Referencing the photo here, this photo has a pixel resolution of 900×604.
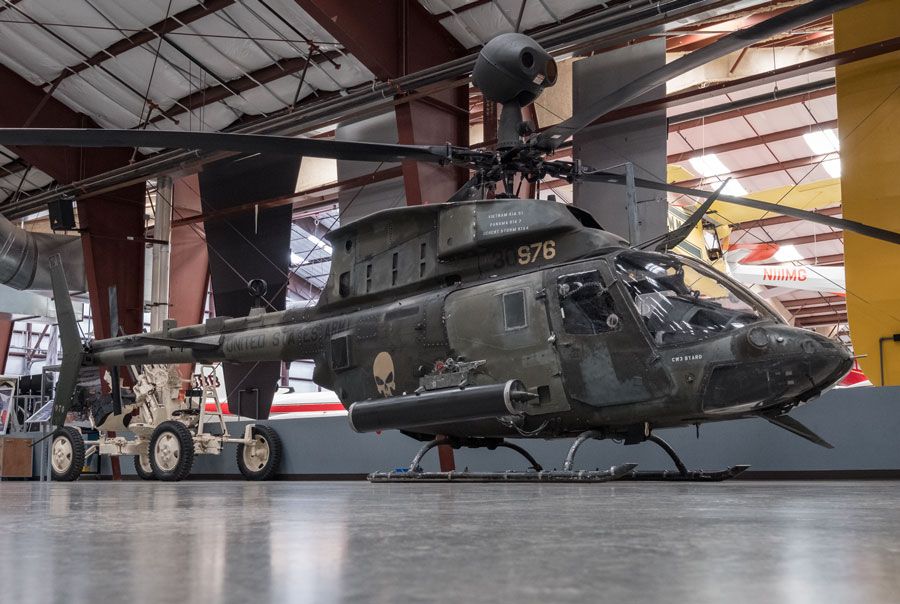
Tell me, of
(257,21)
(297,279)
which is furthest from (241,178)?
(297,279)

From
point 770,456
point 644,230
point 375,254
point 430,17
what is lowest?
point 770,456

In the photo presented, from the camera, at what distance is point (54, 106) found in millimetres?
15461

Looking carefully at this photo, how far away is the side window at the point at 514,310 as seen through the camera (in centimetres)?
626

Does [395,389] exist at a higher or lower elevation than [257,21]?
lower

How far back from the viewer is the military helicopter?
5.37 metres

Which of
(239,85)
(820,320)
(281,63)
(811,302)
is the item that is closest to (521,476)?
(281,63)

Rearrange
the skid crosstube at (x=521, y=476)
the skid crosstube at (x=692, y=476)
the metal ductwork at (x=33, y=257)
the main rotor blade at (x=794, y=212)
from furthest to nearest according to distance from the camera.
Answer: the metal ductwork at (x=33, y=257) < the skid crosstube at (x=692, y=476) < the main rotor blade at (x=794, y=212) < the skid crosstube at (x=521, y=476)

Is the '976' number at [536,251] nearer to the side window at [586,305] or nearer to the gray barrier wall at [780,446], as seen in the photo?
the side window at [586,305]

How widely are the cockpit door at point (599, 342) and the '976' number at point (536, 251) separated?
349 mm

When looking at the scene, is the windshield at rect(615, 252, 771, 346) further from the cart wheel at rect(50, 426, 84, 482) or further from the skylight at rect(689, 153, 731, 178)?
the skylight at rect(689, 153, 731, 178)


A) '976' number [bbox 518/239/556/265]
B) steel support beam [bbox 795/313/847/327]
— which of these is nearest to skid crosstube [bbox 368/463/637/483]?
'976' number [bbox 518/239/556/265]

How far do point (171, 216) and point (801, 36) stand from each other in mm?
11470

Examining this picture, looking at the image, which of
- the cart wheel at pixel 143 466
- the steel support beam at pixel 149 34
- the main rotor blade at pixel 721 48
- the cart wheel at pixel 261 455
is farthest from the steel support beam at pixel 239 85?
the main rotor blade at pixel 721 48

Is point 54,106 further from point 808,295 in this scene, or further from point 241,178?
point 808,295
